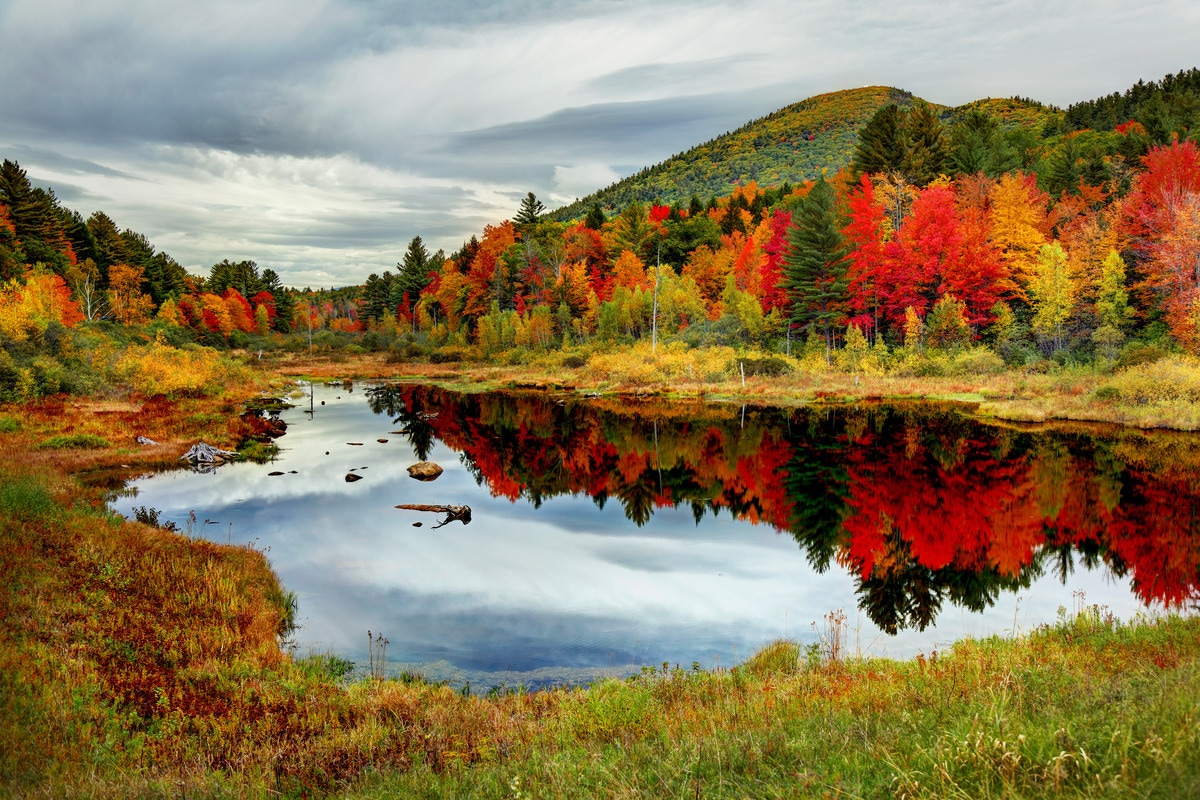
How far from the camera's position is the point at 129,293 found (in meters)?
83.6

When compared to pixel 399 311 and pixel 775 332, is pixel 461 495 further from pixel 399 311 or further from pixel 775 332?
pixel 399 311

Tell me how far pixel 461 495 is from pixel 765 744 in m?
19.4

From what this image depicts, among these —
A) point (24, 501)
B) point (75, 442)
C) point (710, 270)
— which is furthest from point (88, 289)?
point (24, 501)

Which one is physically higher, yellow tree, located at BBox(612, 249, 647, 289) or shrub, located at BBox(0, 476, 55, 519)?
yellow tree, located at BBox(612, 249, 647, 289)

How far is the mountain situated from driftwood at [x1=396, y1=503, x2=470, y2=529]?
130 meters

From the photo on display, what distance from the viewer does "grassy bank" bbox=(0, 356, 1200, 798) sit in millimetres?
4434

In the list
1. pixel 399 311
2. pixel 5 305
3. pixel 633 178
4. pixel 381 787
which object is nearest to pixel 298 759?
pixel 381 787

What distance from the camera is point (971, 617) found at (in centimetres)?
1238

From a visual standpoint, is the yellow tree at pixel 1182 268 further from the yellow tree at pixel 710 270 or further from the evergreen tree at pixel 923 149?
the yellow tree at pixel 710 270

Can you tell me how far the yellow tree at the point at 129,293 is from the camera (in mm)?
79812

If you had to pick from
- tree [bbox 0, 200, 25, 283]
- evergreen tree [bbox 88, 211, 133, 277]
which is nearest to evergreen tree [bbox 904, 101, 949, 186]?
tree [bbox 0, 200, 25, 283]

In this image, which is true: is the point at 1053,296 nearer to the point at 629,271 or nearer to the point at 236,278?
the point at 629,271

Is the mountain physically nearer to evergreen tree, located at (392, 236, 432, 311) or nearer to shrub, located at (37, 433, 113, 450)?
evergreen tree, located at (392, 236, 432, 311)

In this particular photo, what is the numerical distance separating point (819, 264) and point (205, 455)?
151ft
